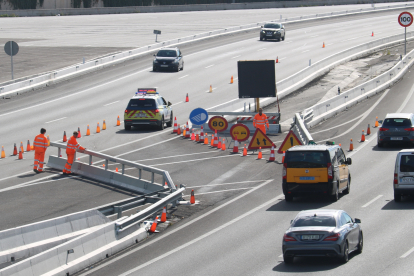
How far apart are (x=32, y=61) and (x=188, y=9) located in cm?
6069

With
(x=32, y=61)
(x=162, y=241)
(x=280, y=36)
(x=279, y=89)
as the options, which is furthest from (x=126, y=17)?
(x=162, y=241)

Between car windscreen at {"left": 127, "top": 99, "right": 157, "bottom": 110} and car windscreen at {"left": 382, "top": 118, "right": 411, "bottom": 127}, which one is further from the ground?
car windscreen at {"left": 127, "top": 99, "right": 157, "bottom": 110}

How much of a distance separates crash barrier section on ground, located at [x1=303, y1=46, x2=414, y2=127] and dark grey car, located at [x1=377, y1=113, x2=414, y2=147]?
17.6ft

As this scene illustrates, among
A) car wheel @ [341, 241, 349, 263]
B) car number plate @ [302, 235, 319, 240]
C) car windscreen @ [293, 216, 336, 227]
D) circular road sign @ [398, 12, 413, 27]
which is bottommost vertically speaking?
car wheel @ [341, 241, 349, 263]

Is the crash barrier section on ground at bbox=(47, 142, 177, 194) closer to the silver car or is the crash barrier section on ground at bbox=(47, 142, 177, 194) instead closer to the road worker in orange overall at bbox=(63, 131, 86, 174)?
the road worker in orange overall at bbox=(63, 131, 86, 174)

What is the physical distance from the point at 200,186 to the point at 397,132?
10.5 meters

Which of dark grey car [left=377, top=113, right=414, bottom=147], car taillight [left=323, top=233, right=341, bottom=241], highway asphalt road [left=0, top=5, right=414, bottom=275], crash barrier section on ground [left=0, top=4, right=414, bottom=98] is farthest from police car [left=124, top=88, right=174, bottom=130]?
car taillight [left=323, top=233, right=341, bottom=241]

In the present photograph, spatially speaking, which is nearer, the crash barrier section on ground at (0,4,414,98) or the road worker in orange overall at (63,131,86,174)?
the road worker in orange overall at (63,131,86,174)

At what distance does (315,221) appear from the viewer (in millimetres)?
13141

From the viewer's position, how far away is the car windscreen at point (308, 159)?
62.0 feet

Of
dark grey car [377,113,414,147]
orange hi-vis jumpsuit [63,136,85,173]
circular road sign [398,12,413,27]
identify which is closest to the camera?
orange hi-vis jumpsuit [63,136,85,173]

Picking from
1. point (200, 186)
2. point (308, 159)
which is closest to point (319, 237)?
point (308, 159)

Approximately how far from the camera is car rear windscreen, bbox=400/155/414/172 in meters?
18.9

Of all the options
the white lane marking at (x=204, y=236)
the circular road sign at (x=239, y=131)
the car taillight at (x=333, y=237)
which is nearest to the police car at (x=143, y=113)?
the circular road sign at (x=239, y=131)
